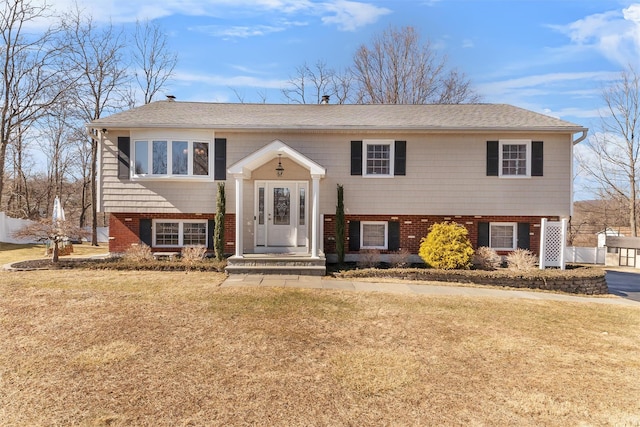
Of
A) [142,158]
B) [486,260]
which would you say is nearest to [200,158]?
[142,158]

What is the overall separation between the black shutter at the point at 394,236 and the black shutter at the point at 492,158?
3.55 metres

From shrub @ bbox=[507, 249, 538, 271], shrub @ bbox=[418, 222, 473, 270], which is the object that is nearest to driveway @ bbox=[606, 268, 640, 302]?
shrub @ bbox=[507, 249, 538, 271]

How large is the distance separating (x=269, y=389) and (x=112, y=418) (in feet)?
4.94

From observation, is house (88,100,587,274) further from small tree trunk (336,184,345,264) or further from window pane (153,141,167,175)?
small tree trunk (336,184,345,264)

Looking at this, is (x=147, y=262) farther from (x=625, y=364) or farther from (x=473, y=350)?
(x=625, y=364)

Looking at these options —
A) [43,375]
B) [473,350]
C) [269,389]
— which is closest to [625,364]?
[473,350]

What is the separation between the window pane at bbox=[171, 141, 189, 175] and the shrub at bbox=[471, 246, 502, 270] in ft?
32.4

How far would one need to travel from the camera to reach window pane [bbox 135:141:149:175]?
12.1 meters

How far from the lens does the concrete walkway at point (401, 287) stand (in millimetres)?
8969

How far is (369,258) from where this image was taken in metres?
12.1

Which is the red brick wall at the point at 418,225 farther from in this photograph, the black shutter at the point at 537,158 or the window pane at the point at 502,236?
the black shutter at the point at 537,158

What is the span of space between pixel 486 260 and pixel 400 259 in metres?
2.73

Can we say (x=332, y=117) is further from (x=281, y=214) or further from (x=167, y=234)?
(x=167, y=234)

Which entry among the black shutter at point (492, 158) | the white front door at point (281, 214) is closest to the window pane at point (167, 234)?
the white front door at point (281, 214)
